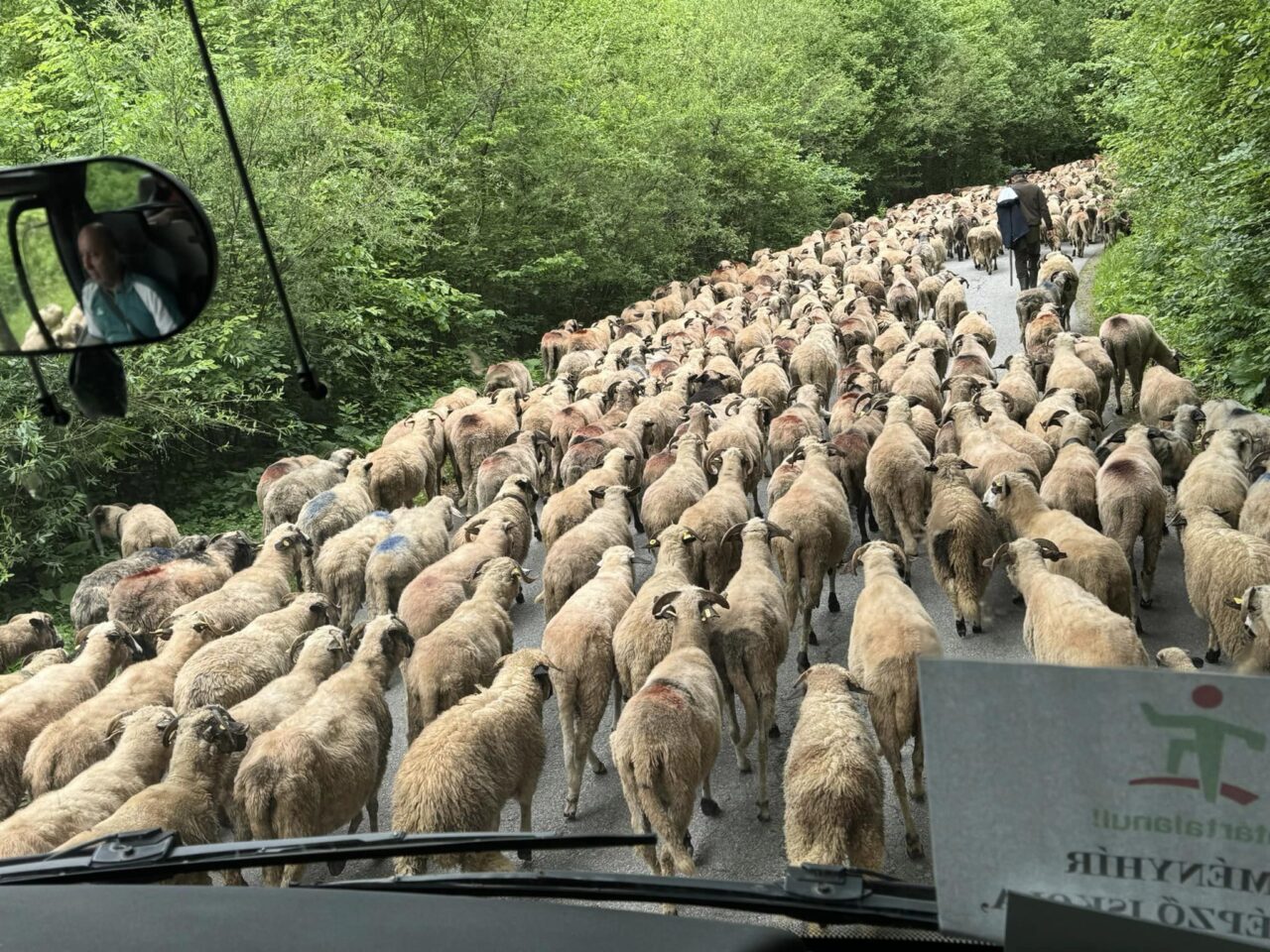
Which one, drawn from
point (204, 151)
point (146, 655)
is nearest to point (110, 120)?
point (204, 151)

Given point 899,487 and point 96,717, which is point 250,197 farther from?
point 899,487

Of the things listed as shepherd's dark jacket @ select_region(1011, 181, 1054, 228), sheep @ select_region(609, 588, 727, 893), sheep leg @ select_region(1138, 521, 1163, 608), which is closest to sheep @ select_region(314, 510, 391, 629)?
sheep @ select_region(609, 588, 727, 893)

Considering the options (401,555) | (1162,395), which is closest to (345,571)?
(401,555)

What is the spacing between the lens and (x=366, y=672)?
6344 mm

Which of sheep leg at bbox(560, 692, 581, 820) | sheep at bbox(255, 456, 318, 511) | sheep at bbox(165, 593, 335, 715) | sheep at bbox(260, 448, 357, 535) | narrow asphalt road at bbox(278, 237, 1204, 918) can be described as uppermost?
sheep at bbox(255, 456, 318, 511)

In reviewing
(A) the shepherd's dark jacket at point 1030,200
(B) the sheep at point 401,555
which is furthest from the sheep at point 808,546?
(A) the shepherd's dark jacket at point 1030,200

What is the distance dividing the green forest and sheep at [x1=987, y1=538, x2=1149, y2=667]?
205 inches

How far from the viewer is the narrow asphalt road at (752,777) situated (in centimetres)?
529

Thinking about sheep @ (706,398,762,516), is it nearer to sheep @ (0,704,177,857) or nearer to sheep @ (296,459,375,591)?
sheep @ (296,459,375,591)

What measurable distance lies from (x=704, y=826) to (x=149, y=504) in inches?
302

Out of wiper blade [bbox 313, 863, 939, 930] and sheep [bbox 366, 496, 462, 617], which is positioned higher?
wiper blade [bbox 313, 863, 939, 930]

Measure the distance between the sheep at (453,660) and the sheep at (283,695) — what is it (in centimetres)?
56

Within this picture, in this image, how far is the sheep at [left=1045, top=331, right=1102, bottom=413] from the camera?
36.1 ft

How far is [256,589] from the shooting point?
8.32 m
